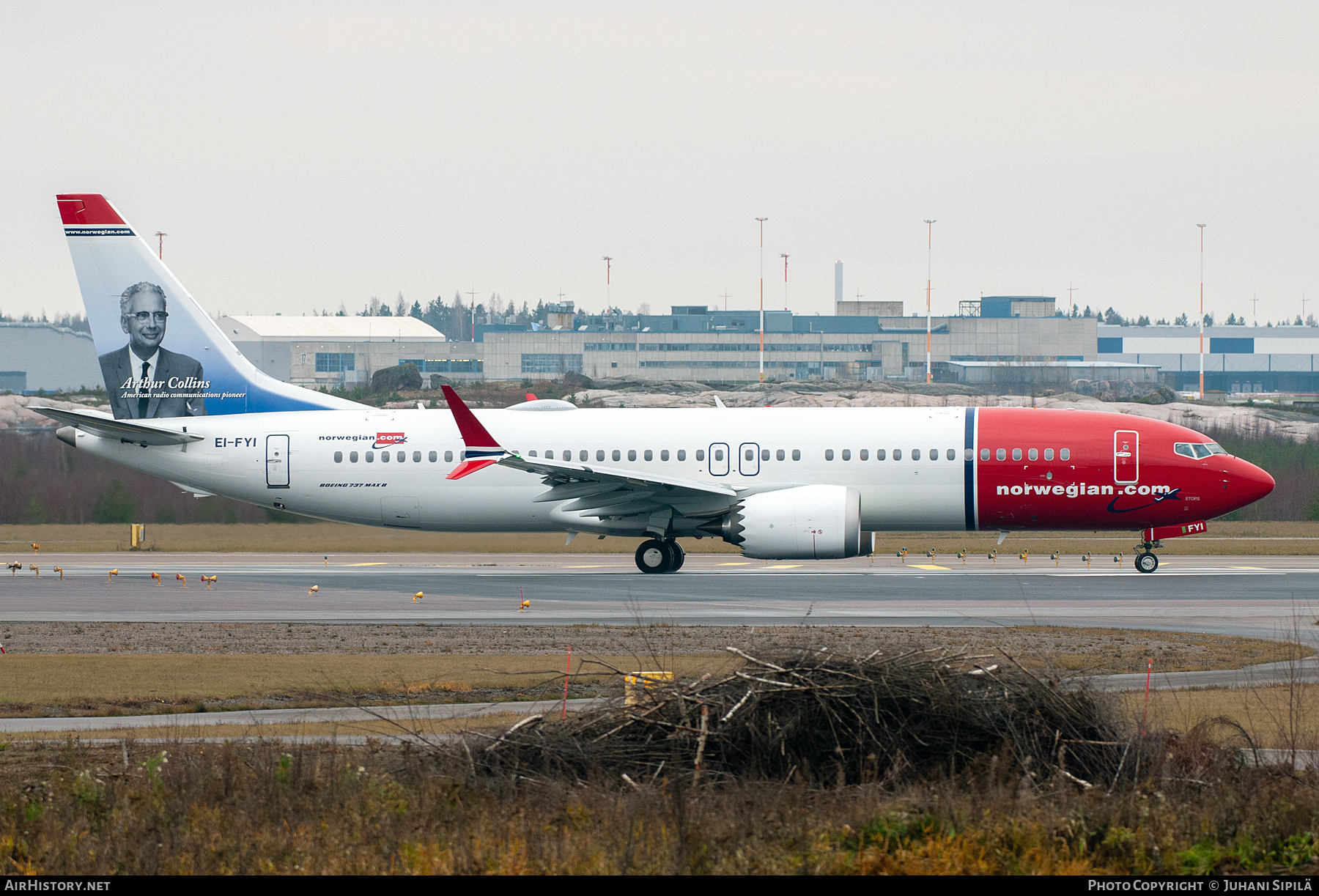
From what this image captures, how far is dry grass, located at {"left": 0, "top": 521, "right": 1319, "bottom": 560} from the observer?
153 ft

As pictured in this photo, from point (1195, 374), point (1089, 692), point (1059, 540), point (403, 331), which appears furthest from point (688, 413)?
point (1195, 374)

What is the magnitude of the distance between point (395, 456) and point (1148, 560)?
72.8 ft

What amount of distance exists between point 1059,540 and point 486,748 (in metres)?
43.2

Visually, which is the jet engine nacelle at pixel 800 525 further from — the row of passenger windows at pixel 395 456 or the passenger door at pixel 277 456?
the passenger door at pixel 277 456

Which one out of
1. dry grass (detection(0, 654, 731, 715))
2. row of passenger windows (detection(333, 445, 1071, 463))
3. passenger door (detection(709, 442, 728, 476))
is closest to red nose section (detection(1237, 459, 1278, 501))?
row of passenger windows (detection(333, 445, 1071, 463))

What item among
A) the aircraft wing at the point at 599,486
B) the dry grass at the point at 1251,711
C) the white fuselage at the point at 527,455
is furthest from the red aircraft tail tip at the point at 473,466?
the dry grass at the point at 1251,711

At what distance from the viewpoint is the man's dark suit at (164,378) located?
4228cm

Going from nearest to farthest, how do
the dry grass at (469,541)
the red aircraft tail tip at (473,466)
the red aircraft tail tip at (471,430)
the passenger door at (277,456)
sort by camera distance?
the red aircraft tail tip at (471,430)
the red aircraft tail tip at (473,466)
the passenger door at (277,456)
the dry grass at (469,541)

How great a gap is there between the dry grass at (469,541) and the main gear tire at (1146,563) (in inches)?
302

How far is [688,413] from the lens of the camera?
41.2 metres

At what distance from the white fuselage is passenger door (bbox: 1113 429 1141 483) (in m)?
4.16

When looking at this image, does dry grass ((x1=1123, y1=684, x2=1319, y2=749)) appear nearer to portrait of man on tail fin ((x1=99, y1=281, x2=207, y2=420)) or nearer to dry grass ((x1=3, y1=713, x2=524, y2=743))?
dry grass ((x1=3, y1=713, x2=524, y2=743))

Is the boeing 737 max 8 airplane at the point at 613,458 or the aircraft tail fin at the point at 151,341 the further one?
the aircraft tail fin at the point at 151,341

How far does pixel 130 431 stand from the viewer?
40625 mm
